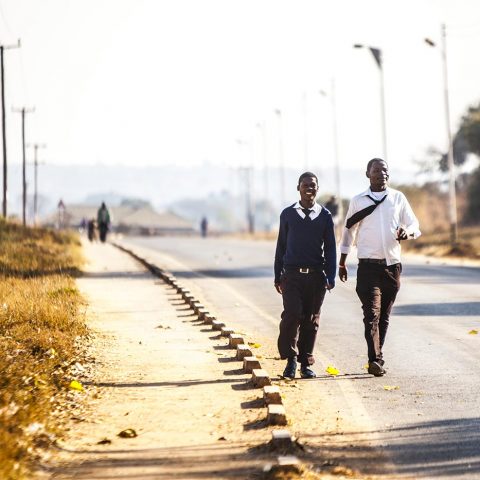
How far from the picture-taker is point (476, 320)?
16.1 meters

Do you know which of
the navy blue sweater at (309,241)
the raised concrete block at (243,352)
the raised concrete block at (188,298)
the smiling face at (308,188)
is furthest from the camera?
the raised concrete block at (188,298)

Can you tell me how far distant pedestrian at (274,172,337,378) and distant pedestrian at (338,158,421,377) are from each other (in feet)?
1.13

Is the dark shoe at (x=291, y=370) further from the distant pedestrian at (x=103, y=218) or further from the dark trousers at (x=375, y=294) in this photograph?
the distant pedestrian at (x=103, y=218)

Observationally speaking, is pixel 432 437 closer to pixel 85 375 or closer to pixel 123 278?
pixel 85 375

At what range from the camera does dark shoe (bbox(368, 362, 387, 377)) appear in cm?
1103

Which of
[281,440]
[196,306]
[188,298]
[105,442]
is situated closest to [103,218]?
[188,298]

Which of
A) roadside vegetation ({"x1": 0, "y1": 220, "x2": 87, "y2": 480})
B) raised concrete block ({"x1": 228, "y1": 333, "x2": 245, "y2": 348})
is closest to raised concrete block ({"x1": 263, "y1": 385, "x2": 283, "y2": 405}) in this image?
roadside vegetation ({"x1": 0, "y1": 220, "x2": 87, "y2": 480})

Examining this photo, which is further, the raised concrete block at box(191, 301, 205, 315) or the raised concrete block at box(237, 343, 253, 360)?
the raised concrete block at box(191, 301, 205, 315)

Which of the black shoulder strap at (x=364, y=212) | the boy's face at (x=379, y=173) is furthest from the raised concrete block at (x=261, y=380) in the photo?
the boy's face at (x=379, y=173)

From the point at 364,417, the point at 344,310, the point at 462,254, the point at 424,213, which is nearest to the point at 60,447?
the point at 364,417

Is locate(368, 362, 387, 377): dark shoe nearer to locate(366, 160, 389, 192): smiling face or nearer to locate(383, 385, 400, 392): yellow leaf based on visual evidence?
locate(383, 385, 400, 392): yellow leaf

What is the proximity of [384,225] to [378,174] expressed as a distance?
0.51 meters

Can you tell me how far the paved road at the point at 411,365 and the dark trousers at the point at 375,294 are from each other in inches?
13.3

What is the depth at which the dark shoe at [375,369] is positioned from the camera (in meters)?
11.0
